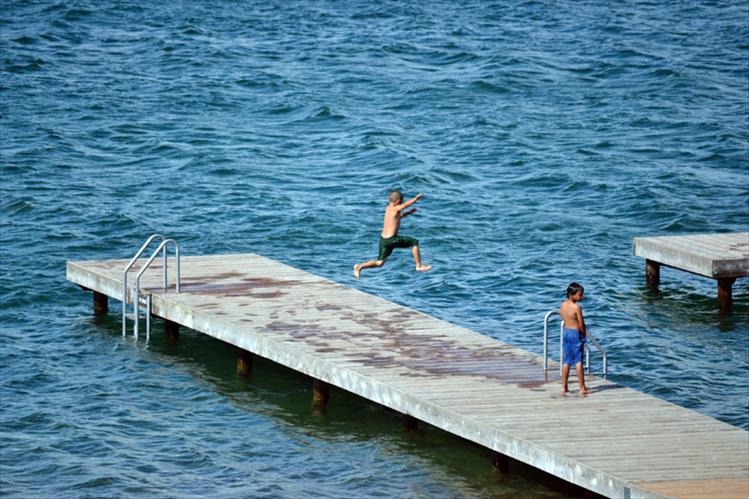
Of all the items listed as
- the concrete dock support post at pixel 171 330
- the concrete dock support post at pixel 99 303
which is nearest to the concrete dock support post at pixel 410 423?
the concrete dock support post at pixel 171 330

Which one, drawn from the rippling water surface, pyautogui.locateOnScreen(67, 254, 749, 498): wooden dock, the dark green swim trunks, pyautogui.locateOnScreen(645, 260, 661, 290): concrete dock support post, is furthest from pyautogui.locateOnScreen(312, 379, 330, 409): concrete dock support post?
pyautogui.locateOnScreen(645, 260, 661, 290): concrete dock support post

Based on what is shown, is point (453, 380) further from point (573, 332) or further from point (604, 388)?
point (604, 388)

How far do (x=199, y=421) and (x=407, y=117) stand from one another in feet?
88.4

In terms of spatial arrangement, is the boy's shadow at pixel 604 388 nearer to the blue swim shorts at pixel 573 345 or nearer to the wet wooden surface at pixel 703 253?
the blue swim shorts at pixel 573 345

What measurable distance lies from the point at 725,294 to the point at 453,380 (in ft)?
35.6

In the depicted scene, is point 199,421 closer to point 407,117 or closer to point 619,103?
point 407,117

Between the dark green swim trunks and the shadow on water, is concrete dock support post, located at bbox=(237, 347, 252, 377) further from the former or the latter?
the dark green swim trunks

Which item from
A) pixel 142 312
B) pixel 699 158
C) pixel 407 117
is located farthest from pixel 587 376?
pixel 407 117

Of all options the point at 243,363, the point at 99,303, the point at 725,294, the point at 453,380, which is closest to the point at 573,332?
the point at 453,380

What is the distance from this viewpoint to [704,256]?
3178cm

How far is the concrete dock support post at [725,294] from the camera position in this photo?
32428 millimetres

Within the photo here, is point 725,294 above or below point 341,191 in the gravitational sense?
below

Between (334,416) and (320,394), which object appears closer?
(334,416)

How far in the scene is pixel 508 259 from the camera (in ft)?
121
